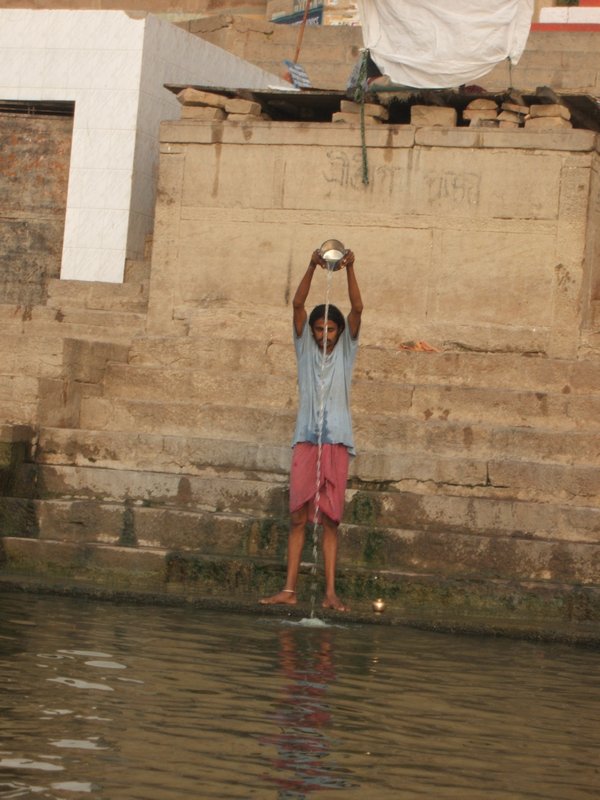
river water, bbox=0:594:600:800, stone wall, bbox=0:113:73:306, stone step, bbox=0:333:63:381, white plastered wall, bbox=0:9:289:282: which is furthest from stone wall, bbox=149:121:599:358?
river water, bbox=0:594:600:800

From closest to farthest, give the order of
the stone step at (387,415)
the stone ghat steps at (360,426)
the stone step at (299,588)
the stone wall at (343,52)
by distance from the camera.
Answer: the stone step at (299,588) → the stone ghat steps at (360,426) → the stone step at (387,415) → the stone wall at (343,52)

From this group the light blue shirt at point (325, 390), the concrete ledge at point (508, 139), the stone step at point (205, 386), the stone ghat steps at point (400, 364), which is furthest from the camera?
the concrete ledge at point (508, 139)

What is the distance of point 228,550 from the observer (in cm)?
930

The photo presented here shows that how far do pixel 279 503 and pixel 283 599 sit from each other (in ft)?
4.41

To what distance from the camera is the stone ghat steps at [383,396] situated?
413 inches

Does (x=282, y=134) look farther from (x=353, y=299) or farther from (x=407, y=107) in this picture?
(x=353, y=299)

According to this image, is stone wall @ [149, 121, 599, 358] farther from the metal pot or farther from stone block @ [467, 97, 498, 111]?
the metal pot

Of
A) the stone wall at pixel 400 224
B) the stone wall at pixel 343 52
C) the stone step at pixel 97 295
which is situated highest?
Answer: the stone wall at pixel 343 52

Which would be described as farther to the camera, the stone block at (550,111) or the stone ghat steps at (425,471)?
the stone block at (550,111)

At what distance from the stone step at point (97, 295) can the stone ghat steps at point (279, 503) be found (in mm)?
3347

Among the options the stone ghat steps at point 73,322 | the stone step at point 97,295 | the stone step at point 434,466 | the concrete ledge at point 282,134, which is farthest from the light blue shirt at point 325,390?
the stone step at point 97,295

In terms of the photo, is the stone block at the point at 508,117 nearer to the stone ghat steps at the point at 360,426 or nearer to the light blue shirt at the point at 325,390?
the stone ghat steps at the point at 360,426

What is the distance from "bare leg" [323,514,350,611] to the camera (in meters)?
8.40

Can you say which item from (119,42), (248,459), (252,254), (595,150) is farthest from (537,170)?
(119,42)
